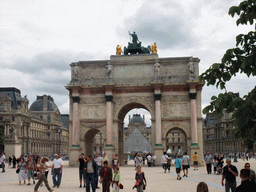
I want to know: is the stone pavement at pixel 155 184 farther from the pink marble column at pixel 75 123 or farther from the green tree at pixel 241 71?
the pink marble column at pixel 75 123

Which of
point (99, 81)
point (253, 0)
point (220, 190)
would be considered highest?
point (99, 81)

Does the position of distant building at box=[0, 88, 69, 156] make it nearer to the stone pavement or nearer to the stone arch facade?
→ the stone arch facade

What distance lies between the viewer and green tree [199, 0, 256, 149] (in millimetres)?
5770

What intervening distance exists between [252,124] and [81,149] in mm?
36799

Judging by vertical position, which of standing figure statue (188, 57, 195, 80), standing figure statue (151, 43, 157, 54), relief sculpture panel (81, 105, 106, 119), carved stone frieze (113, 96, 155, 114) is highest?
standing figure statue (151, 43, 157, 54)

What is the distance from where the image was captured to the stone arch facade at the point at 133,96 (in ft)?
132

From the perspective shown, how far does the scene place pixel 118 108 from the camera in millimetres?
41656

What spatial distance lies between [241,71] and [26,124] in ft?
300

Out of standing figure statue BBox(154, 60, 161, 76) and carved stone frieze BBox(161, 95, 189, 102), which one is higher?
standing figure statue BBox(154, 60, 161, 76)

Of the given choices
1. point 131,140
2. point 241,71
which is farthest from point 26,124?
point 241,71

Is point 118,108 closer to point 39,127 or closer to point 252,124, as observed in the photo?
point 252,124

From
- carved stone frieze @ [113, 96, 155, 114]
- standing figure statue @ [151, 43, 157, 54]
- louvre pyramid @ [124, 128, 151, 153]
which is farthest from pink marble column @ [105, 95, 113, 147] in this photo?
louvre pyramid @ [124, 128, 151, 153]

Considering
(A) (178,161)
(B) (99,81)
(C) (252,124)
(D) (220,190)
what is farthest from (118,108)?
(C) (252,124)

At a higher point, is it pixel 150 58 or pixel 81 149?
pixel 150 58
